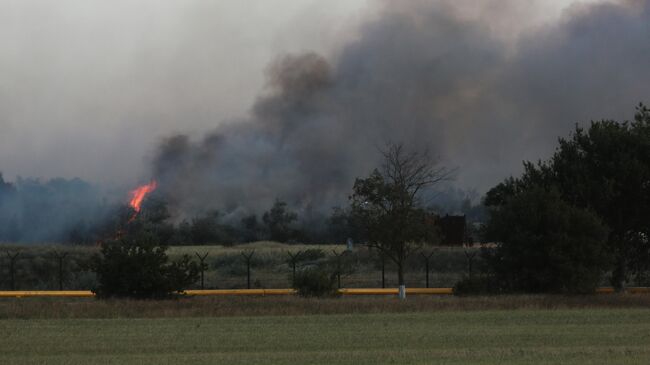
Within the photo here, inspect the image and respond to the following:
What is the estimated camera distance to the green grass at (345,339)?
821 inches

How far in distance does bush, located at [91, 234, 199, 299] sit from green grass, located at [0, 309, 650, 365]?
7.46 metres

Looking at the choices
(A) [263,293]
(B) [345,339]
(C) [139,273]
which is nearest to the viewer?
(B) [345,339]

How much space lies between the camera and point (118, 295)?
38438 millimetres

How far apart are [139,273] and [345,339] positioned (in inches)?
603

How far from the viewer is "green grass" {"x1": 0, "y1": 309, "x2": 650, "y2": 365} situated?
821 inches

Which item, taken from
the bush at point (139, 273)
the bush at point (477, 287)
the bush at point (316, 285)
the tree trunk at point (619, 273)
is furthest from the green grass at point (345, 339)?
the tree trunk at point (619, 273)

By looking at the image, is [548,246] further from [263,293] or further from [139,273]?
[139,273]

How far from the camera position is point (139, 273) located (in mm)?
37906

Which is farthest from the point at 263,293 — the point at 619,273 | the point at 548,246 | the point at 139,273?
the point at 619,273

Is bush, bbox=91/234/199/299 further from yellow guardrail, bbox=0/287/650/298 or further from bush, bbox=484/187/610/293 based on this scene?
bush, bbox=484/187/610/293

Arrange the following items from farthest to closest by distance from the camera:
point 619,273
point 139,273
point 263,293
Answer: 1. point 619,273
2. point 263,293
3. point 139,273

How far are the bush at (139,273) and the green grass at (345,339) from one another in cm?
746

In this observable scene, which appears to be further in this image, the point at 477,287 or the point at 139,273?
the point at 477,287

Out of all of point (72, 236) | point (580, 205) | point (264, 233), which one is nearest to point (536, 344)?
point (580, 205)
